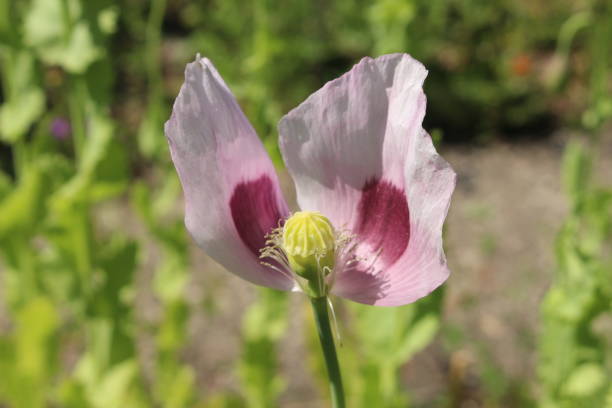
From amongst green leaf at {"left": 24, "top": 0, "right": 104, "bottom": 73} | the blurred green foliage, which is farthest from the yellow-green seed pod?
green leaf at {"left": 24, "top": 0, "right": 104, "bottom": 73}

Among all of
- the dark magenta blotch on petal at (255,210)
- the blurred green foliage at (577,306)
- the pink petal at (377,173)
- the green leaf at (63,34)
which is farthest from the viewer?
the green leaf at (63,34)

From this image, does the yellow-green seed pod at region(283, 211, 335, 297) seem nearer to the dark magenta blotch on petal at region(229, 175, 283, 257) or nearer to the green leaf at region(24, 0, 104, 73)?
the dark magenta blotch on petal at region(229, 175, 283, 257)

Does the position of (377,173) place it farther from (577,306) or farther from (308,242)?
Answer: (577,306)

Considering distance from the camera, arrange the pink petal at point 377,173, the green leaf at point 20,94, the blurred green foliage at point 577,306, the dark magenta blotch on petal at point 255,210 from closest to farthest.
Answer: the pink petal at point 377,173, the dark magenta blotch on petal at point 255,210, the blurred green foliage at point 577,306, the green leaf at point 20,94

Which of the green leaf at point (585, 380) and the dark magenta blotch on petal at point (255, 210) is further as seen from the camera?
the green leaf at point (585, 380)

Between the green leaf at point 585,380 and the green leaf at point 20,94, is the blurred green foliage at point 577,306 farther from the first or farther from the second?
the green leaf at point 20,94

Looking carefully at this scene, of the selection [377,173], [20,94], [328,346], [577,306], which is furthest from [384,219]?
[20,94]

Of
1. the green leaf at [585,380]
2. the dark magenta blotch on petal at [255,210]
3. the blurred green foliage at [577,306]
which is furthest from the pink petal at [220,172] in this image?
the green leaf at [585,380]
